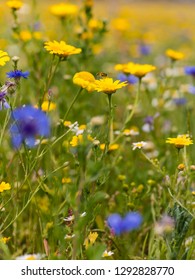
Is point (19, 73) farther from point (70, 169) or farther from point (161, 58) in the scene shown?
point (161, 58)

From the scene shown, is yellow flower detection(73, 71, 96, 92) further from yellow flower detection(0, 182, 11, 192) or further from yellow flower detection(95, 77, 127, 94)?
yellow flower detection(0, 182, 11, 192)

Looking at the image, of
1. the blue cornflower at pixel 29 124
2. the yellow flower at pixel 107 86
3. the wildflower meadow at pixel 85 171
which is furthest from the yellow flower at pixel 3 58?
the yellow flower at pixel 107 86

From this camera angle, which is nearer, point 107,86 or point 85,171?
point 85,171

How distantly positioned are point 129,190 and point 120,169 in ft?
1.35

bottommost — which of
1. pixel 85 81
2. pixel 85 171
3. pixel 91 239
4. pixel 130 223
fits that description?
pixel 91 239

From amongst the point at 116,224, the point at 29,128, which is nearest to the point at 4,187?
the point at 29,128

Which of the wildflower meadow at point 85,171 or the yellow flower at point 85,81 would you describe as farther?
the yellow flower at point 85,81

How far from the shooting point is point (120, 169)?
2270mm

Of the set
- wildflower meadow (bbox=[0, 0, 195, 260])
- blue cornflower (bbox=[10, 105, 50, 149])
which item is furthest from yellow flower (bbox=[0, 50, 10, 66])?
blue cornflower (bbox=[10, 105, 50, 149])

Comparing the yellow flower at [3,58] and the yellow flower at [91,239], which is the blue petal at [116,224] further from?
the yellow flower at [3,58]

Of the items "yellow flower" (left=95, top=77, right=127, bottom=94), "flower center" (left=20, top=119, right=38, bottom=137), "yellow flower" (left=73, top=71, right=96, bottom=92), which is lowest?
"flower center" (left=20, top=119, right=38, bottom=137)

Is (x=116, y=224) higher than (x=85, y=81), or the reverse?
(x=85, y=81)

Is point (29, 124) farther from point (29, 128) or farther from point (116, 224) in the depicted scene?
point (116, 224)

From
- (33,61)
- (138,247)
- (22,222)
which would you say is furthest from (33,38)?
(138,247)
